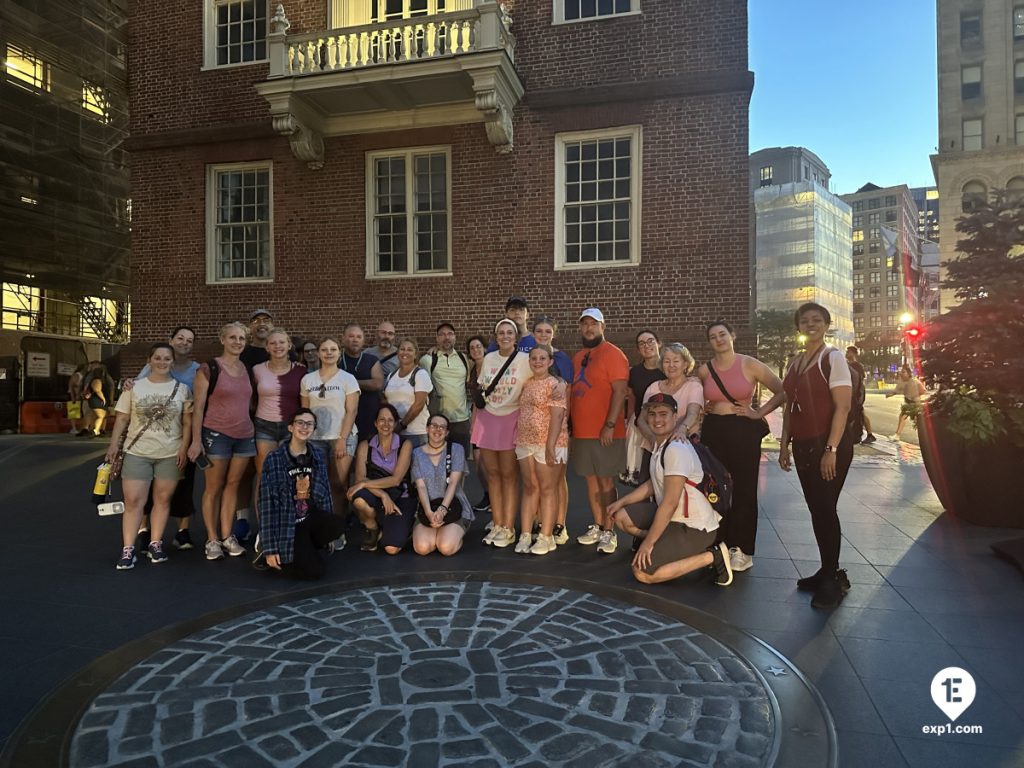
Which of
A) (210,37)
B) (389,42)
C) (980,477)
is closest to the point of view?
(980,477)

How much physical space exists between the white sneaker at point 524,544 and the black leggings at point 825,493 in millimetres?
2253

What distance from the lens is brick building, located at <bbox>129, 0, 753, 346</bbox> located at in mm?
10656

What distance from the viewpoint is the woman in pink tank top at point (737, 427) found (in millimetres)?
4816

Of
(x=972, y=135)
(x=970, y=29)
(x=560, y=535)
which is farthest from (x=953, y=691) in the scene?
(x=970, y=29)

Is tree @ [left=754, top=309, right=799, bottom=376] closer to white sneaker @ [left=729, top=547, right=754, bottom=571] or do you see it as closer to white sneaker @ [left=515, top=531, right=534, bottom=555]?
white sneaker @ [left=729, top=547, right=754, bottom=571]

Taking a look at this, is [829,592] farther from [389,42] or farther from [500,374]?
[389,42]

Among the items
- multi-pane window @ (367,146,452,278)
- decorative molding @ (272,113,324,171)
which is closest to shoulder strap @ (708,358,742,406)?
multi-pane window @ (367,146,452,278)

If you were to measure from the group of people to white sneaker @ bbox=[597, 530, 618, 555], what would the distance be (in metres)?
0.02

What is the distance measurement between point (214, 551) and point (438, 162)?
8.81 metres

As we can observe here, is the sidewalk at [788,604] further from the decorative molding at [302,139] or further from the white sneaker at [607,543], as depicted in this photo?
the decorative molding at [302,139]

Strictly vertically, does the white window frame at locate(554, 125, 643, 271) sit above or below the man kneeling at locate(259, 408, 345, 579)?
above

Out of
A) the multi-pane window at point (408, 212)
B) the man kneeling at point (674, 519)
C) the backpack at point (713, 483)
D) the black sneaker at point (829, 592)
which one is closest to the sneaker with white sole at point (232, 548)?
the man kneeling at point (674, 519)

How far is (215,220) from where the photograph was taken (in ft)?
42.2

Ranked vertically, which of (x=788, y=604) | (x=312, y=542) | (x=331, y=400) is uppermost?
(x=331, y=400)
